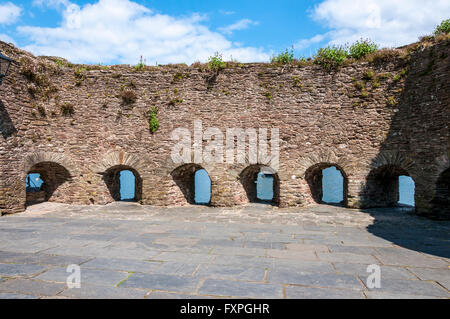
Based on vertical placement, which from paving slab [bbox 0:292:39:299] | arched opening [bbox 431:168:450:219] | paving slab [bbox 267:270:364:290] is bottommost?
paving slab [bbox 0:292:39:299]

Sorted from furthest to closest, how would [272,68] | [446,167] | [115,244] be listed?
[272,68]
[446,167]
[115,244]

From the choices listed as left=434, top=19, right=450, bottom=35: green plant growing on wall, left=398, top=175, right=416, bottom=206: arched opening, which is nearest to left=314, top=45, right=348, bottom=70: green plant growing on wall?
left=434, top=19, right=450, bottom=35: green plant growing on wall

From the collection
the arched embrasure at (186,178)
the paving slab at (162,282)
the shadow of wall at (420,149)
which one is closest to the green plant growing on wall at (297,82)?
the shadow of wall at (420,149)

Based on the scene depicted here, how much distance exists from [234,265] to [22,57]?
1093cm

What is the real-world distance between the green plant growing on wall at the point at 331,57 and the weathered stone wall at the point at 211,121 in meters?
0.29

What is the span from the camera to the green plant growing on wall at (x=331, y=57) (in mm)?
10719

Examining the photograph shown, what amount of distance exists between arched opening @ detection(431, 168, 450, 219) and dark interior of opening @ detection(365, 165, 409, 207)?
1.52 m

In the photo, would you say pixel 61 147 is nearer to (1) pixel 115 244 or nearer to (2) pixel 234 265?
(1) pixel 115 244

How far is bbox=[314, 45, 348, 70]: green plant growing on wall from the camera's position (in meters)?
10.7

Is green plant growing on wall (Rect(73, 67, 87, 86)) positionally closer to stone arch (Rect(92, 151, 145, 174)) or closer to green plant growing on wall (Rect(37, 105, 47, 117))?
green plant growing on wall (Rect(37, 105, 47, 117))

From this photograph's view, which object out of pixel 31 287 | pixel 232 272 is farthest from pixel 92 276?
pixel 232 272

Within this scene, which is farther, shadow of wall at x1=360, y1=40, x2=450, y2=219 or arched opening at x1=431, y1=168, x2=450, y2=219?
shadow of wall at x1=360, y1=40, x2=450, y2=219

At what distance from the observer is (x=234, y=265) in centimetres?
460
